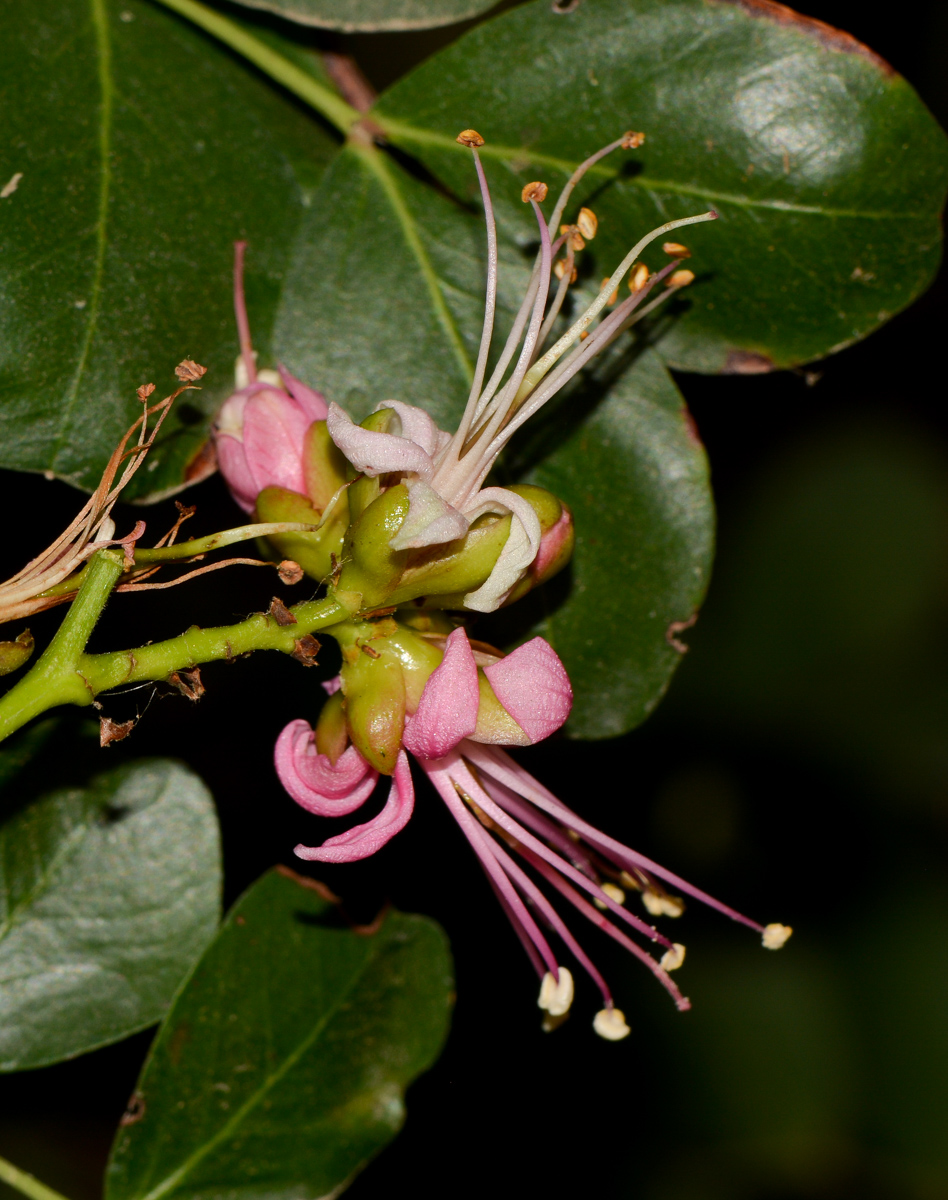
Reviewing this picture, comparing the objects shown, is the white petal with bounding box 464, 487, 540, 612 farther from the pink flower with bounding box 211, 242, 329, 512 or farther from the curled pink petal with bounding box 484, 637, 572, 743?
the pink flower with bounding box 211, 242, 329, 512

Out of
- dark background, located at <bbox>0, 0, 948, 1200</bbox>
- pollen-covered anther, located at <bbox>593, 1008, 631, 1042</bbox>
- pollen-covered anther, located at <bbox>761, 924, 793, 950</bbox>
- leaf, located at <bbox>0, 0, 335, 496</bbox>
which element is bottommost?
dark background, located at <bbox>0, 0, 948, 1200</bbox>

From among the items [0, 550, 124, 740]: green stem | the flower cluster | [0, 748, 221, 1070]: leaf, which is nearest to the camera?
[0, 550, 124, 740]: green stem

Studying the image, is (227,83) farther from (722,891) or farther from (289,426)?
(722,891)

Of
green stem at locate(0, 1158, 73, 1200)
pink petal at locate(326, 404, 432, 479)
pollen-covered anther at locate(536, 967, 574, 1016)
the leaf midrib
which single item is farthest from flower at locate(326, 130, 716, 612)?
green stem at locate(0, 1158, 73, 1200)

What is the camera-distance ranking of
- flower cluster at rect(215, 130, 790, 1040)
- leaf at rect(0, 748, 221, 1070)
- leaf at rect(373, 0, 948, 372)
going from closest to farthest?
flower cluster at rect(215, 130, 790, 1040)
leaf at rect(373, 0, 948, 372)
leaf at rect(0, 748, 221, 1070)

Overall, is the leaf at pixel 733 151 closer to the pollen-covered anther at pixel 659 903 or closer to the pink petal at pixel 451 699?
the pink petal at pixel 451 699

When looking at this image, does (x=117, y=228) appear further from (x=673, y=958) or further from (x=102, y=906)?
(x=673, y=958)

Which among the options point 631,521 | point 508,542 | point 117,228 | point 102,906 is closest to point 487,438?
point 508,542
